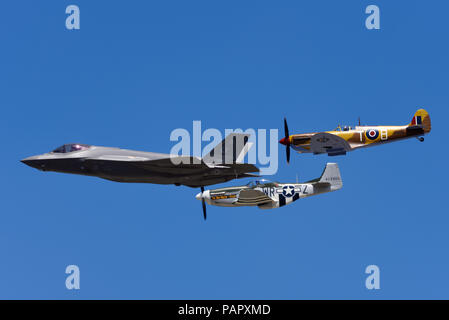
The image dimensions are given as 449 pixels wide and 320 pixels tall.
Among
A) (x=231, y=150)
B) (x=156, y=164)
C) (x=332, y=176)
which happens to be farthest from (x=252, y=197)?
(x=156, y=164)

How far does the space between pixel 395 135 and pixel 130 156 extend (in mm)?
21535

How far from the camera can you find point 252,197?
53.1 metres

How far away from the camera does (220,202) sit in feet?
181

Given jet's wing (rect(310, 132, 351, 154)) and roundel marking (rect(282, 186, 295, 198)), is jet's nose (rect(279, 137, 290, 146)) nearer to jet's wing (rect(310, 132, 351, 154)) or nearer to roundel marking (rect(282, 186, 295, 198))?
jet's wing (rect(310, 132, 351, 154))

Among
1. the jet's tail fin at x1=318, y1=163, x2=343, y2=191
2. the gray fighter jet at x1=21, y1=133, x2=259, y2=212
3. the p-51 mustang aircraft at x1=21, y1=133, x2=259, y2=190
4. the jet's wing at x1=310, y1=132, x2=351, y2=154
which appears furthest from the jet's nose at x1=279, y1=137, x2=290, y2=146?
the p-51 mustang aircraft at x1=21, y1=133, x2=259, y2=190

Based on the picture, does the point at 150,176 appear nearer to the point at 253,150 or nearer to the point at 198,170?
the point at 198,170

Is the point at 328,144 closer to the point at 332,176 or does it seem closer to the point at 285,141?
the point at 285,141

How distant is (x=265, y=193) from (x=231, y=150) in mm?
8192

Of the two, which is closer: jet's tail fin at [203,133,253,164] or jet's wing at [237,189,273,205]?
jet's tail fin at [203,133,253,164]

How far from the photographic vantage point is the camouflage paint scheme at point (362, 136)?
55000 mm

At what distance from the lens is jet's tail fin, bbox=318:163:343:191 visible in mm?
57938

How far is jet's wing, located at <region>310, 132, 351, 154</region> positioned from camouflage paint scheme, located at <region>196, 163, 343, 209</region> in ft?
10.8

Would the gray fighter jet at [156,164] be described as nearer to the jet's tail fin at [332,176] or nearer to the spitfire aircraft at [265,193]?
the spitfire aircraft at [265,193]

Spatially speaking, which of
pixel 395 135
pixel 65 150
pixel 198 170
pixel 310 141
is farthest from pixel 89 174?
pixel 395 135
